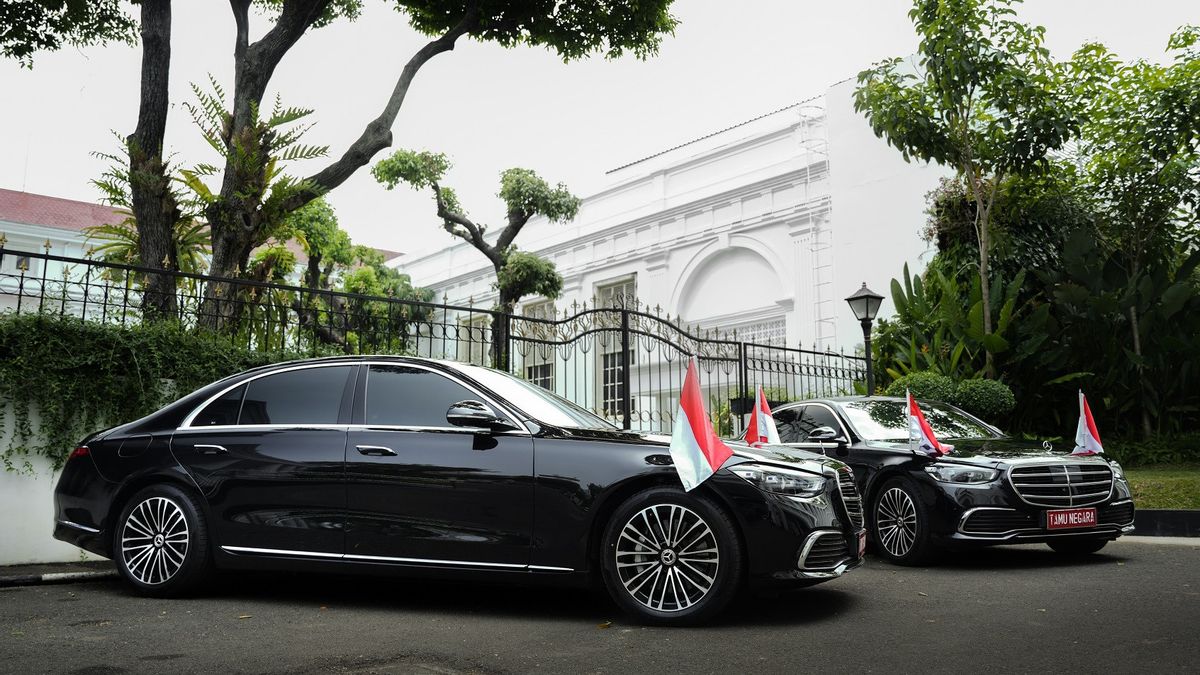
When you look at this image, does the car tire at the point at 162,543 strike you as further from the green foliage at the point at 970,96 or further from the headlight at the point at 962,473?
the green foliage at the point at 970,96

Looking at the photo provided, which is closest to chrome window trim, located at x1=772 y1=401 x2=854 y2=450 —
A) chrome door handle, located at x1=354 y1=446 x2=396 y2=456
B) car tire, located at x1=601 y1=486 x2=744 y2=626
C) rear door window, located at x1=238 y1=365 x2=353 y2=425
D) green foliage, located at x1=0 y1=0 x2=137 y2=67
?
car tire, located at x1=601 y1=486 x2=744 y2=626

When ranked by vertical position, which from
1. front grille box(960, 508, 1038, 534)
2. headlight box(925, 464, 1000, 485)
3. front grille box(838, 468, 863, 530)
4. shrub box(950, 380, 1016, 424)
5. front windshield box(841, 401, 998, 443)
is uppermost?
shrub box(950, 380, 1016, 424)

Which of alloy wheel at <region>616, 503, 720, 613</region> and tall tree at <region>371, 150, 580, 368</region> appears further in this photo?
tall tree at <region>371, 150, 580, 368</region>

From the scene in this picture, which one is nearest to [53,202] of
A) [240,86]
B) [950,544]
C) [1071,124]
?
[240,86]

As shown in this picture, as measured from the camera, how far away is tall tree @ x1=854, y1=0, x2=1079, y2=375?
14039 millimetres

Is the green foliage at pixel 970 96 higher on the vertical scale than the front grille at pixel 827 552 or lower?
higher

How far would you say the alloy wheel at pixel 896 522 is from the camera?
7.50 m

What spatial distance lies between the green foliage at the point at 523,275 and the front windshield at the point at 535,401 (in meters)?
18.0

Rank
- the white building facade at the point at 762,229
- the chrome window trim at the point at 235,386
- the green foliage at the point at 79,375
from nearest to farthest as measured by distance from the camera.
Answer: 1. the chrome window trim at the point at 235,386
2. the green foliage at the point at 79,375
3. the white building facade at the point at 762,229

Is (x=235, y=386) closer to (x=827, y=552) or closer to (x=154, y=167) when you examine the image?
(x=827, y=552)

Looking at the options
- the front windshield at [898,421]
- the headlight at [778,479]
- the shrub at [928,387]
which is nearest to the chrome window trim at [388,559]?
the headlight at [778,479]

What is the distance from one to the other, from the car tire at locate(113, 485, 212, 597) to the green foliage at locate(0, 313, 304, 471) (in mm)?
2153

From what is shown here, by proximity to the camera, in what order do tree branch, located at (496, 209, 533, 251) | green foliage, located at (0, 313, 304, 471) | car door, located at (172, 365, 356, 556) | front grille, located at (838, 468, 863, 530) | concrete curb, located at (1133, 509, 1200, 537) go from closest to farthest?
1. front grille, located at (838, 468, 863, 530)
2. car door, located at (172, 365, 356, 556)
3. green foliage, located at (0, 313, 304, 471)
4. concrete curb, located at (1133, 509, 1200, 537)
5. tree branch, located at (496, 209, 533, 251)

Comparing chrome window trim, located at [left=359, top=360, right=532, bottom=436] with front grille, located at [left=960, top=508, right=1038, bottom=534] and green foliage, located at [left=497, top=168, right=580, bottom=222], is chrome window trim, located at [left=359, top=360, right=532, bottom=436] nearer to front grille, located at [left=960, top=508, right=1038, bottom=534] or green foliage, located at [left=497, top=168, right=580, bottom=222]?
front grille, located at [left=960, top=508, right=1038, bottom=534]
